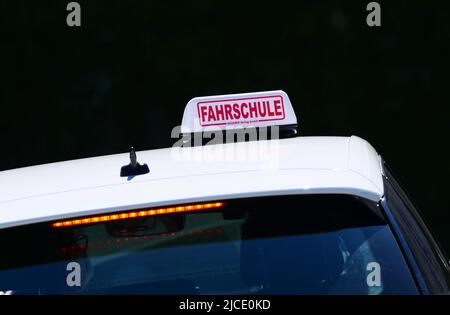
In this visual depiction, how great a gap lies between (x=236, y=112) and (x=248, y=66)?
633 cm

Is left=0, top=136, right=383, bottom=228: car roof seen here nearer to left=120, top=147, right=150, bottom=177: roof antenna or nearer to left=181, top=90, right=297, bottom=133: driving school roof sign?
left=120, top=147, right=150, bottom=177: roof antenna

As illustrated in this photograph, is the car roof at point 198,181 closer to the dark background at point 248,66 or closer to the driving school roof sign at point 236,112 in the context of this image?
the driving school roof sign at point 236,112

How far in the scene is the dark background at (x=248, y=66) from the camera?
9758 millimetres

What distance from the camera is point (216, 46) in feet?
32.7

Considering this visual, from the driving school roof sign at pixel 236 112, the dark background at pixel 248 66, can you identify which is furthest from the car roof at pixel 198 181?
the dark background at pixel 248 66

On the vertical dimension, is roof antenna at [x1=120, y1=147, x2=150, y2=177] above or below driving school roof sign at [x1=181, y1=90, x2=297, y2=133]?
below

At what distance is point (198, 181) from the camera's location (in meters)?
2.83

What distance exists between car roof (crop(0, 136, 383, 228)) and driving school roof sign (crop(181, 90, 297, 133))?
6.7 inches

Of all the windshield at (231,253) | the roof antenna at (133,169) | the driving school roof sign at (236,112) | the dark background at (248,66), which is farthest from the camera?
the dark background at (248,66)

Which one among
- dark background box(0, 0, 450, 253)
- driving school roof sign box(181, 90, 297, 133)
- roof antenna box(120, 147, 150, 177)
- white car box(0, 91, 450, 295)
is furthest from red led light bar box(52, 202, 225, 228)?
dark background box(0, 0, 450, 253)

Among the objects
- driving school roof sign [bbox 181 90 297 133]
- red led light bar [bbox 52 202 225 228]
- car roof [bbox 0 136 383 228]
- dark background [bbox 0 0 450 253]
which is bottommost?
red led light bar [bbox 52 202 225 228]

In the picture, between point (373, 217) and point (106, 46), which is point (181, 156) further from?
point (106, 46)

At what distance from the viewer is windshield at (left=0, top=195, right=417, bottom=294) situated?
269 centimetres

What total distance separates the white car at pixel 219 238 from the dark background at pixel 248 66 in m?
6.98
